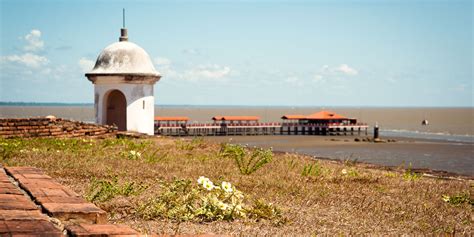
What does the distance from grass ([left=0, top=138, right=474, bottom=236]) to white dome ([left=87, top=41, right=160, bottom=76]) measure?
9.62 meters

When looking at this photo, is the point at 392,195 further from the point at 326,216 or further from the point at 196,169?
the point at 196,169

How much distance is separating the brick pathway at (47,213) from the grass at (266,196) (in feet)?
Result: 1.66

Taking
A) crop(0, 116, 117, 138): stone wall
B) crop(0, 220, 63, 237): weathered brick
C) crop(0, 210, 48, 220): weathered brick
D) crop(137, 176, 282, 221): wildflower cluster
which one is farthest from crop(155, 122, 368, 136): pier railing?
crop(0, 220, 63, 237): weathered brick

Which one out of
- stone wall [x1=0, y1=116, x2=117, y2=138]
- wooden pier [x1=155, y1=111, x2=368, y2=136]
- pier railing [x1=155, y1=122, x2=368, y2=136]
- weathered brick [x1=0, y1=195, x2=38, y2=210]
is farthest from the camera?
wooden pier [x1=155, y1=111, x2=368, y2=136]

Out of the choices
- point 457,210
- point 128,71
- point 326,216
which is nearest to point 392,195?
point 457,210

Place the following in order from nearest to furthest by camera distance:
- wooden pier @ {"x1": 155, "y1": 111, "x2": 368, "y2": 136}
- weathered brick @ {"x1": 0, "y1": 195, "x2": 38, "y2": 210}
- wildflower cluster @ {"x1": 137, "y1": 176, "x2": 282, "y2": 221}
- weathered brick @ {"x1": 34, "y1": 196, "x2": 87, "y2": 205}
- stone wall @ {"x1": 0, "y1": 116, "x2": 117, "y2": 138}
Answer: weathered brick @ {"x1": 0, "y1": 195, "x2": 38, "y2": 210}, weathered brick @ {"x1": 34, "y1": 196, "x2": 87, "y2": 205}, wildflower cluster @ {"x1": 137, "y1": 176, "x2": 282, "y2": 221}, stone wall @ {"x1": 0, "y1": 116, "x2": 117, "y2": 138}, wooden pier @ {"x1": 155, "y1": 111, "x2": 368, "y2": 136}

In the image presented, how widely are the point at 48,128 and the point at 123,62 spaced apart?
568 cm

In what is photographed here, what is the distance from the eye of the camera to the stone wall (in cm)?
1490

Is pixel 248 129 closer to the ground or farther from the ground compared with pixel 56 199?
closer to the ground

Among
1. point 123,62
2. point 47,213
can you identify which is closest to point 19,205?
point 47,213

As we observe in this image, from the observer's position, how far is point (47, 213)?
4.18m

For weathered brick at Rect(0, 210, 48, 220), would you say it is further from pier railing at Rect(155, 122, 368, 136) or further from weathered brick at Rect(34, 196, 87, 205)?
pier railing at Rect(155, 122, 368, 136)

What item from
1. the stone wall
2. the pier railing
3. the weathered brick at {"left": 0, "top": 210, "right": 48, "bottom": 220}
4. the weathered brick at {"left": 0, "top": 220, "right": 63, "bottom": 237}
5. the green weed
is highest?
the stone wall

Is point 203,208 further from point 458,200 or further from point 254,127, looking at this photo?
point 254,127
